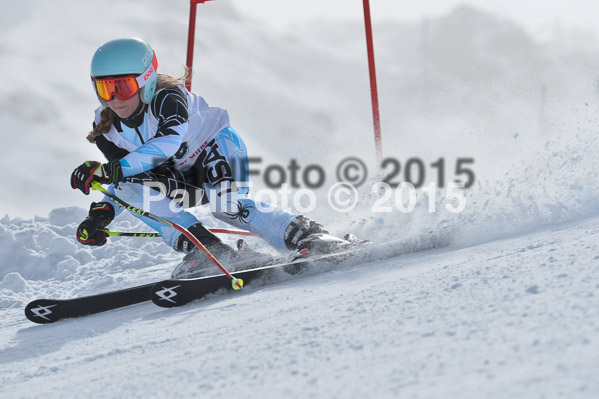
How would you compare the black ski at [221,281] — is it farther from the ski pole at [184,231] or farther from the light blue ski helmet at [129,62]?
the light blue ski helmet at [129,62]

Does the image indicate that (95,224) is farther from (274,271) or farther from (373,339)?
(373,339)

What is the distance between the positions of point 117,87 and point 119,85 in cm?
2

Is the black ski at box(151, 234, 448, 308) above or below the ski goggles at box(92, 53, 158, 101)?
below

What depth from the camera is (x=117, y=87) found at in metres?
3.35

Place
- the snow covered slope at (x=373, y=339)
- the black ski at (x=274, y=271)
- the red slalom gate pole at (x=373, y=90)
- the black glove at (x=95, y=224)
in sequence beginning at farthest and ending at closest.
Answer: the red slalom gate pole at (x=373, y=90) < the black glove at (x=95, y=224) < the black ski at (x=274, y=271) < the snow covered slope at (x=373, y=339)

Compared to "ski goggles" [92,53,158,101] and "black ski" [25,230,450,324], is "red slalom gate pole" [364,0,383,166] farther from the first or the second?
"ski goggles" [92,53,158,101]

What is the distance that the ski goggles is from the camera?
3.34 m

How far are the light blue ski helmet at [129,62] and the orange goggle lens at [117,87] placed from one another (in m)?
0.03

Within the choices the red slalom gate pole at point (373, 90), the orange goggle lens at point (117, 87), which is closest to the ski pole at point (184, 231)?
the orange goggle lens at point (117, 87)

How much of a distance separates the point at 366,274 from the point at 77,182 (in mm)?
1526

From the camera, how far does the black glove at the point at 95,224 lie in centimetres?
371

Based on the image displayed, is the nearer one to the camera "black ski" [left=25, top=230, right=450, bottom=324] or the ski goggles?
"black ski" [left=25, top=230, right=450, bottom=324]

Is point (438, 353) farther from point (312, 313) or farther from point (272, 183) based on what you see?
point (272, 183)

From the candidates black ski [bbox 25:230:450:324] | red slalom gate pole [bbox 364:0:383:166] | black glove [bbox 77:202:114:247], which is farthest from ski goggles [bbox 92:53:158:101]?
red slalom gate pole [bbox 364:0:383:166]
